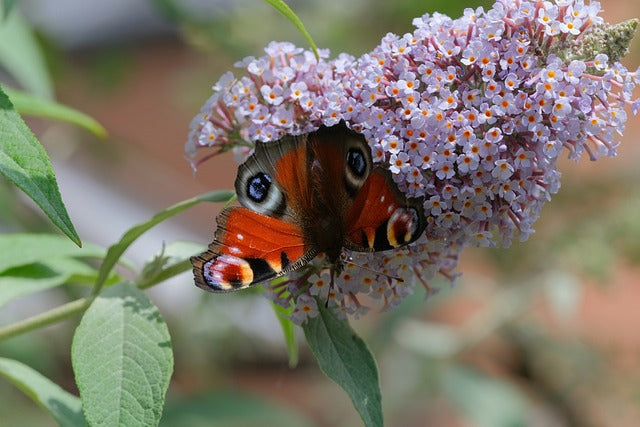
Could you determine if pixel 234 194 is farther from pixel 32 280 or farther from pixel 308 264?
pixel 32 280

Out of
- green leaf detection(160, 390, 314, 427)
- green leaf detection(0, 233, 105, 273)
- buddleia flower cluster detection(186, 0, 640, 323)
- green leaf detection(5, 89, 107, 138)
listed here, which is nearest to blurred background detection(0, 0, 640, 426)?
green leaf detection(160, 390, 314, 427)

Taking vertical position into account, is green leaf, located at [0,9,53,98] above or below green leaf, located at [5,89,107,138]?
above

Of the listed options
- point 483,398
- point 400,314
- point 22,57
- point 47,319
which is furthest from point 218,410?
point 47,319

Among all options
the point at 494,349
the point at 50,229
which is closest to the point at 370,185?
the point at 50,229

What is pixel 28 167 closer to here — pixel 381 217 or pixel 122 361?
pixel 122 361

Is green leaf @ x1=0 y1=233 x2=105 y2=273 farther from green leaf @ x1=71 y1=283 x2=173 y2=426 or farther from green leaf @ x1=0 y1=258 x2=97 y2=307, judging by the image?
green leaf @ x1=71 y1=283 x2=173 y2=426
